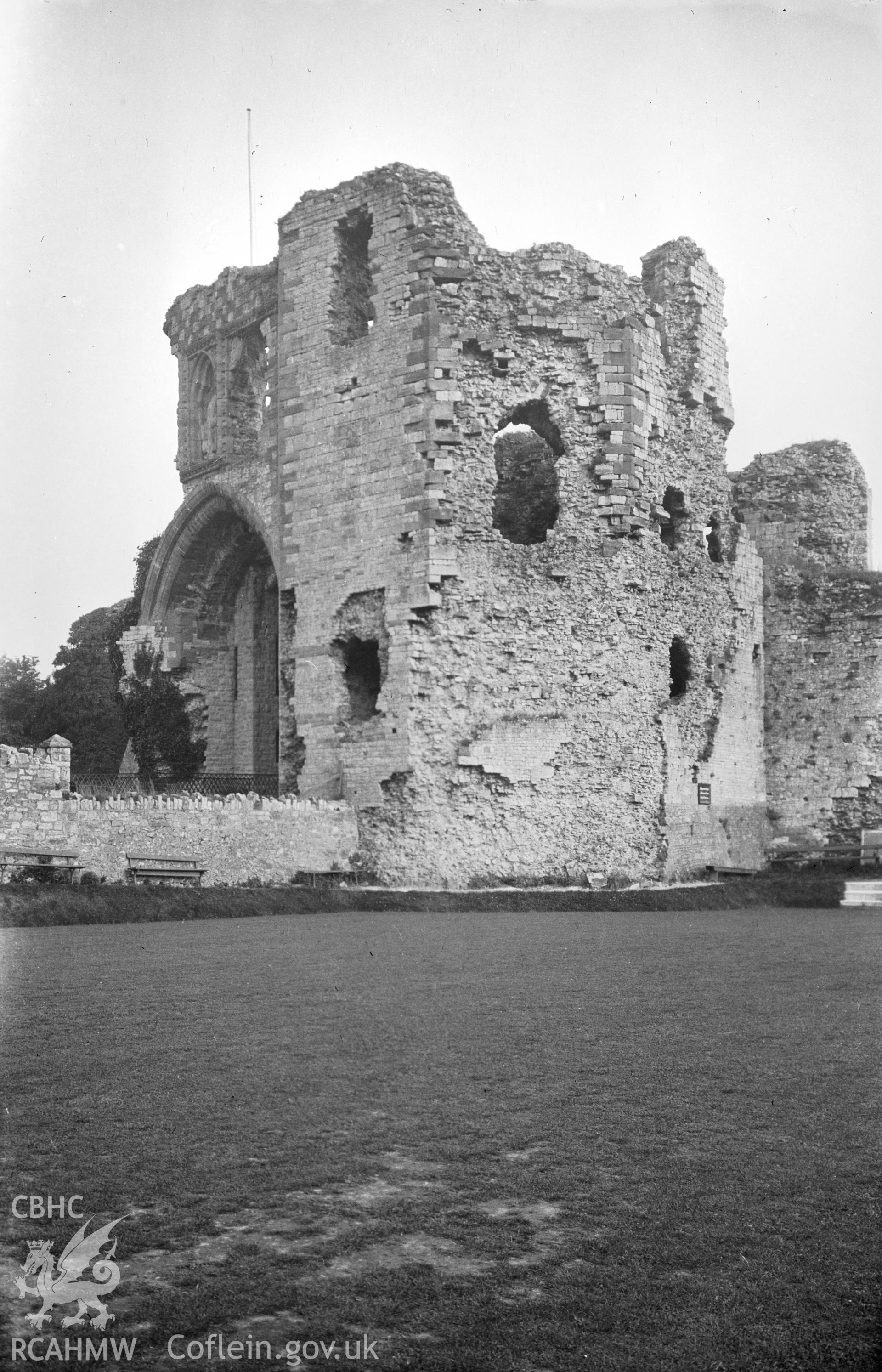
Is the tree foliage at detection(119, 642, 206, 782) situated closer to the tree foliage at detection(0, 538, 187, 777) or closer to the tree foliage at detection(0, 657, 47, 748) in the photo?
the tree foliage at detection(0, 538, 187, 777)

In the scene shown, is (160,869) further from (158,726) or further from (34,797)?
(158,726)

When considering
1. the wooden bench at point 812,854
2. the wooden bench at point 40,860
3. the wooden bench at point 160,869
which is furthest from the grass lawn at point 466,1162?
the wooden bench at point 812,854

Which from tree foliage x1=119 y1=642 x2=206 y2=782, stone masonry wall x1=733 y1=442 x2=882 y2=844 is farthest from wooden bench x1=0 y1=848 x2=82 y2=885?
stone masonry wall x1=733 y1=442 x2=882 y2=844

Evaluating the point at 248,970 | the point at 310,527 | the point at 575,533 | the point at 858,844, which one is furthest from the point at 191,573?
the point at 248,970

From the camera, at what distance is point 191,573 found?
2417cm

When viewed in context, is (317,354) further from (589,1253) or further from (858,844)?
(589,1253)

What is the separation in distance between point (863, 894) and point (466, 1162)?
14321mm

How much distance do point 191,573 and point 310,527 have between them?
521 centimetres

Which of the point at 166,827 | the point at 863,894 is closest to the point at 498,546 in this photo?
the point at 166,827

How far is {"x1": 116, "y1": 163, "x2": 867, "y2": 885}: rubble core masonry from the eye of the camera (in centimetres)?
1798

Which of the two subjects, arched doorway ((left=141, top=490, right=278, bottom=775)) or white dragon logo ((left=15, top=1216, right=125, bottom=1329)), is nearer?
white dragon logo ((left=15, top=1216, right=125, bottom=1329))

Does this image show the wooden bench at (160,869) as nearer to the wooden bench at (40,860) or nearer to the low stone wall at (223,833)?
the low stone wall at (223,833)

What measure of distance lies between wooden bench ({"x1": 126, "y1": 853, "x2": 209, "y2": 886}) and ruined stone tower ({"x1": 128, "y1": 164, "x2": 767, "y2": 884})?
328 cm

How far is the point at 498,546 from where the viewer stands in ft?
59.9
